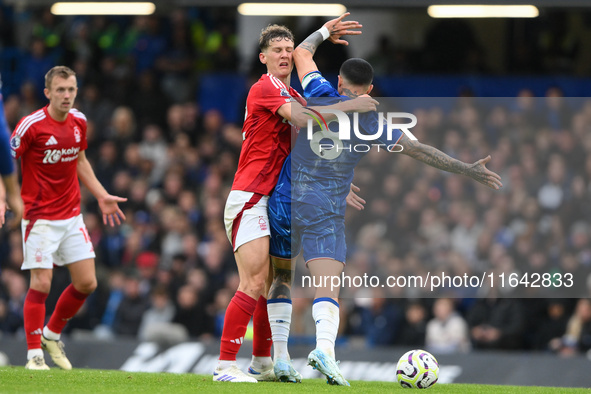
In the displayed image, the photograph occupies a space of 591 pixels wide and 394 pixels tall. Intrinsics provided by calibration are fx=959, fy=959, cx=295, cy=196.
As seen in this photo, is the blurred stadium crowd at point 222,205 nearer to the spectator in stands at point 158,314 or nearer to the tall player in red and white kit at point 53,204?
the spectator in stands at point 158,314

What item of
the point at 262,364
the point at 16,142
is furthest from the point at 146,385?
the point at 16,142

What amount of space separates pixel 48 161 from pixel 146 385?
8.67 ft

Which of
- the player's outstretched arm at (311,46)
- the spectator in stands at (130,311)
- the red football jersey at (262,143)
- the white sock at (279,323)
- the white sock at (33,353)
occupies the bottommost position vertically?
the spectator in stands at (130,311)

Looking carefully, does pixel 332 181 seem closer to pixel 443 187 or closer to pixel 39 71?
pixel 443 187

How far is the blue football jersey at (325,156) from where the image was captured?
23.7 feet

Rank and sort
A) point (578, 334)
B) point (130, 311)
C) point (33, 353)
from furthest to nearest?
1. point (130, 311)
2. point (578, 334)
3. point (33, 353)

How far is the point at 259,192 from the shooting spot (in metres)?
7.30

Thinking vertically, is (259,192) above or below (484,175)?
below

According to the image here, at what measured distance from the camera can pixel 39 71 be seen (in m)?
18.0

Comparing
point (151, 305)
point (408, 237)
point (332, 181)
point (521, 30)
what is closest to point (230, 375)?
point (332, 181)

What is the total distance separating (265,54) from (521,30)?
1041 cm

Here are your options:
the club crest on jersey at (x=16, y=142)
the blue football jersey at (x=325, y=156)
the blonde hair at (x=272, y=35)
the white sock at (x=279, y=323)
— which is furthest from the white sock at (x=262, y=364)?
the club crest on jersey at (x=16, y=142)

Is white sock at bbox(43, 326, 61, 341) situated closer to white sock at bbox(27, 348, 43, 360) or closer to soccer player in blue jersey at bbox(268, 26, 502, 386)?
white sock at bbox(27, 348, 43, 360)

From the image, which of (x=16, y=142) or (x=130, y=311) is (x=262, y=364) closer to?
(x=16, y=142)
